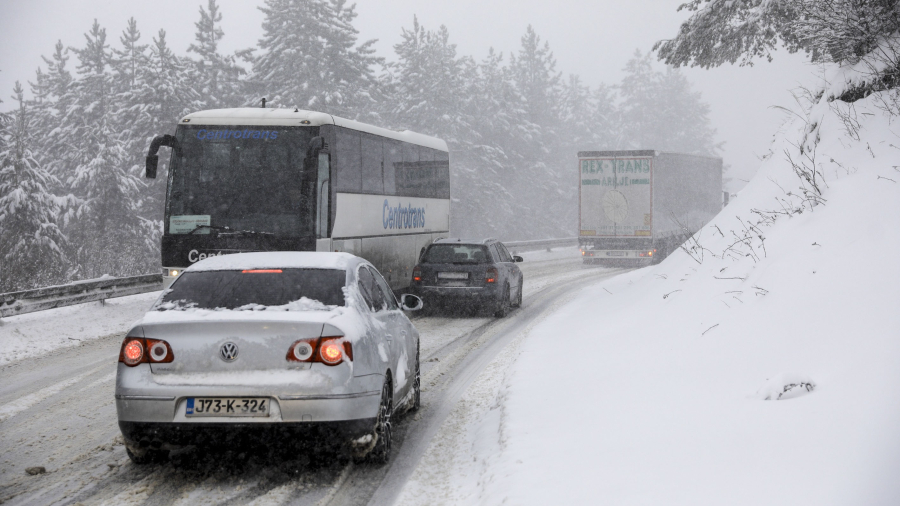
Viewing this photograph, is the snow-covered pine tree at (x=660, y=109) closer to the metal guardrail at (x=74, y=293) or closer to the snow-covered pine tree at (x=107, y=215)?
the snow-covered pine tree at (x=107, y=215)

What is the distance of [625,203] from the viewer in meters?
31.3

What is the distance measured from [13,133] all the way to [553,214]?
1680 inches

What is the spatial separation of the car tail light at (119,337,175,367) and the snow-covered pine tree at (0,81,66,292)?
24.7 meters

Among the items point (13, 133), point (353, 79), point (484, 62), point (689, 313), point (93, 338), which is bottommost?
point (93, 338)

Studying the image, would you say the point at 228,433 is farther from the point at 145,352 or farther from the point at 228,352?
the point at 145,352

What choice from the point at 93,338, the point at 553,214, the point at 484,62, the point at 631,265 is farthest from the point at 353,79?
the point at 93,338

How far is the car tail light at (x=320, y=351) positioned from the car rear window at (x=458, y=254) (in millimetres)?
10604

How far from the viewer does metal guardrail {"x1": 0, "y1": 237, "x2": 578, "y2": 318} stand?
13.6 metres

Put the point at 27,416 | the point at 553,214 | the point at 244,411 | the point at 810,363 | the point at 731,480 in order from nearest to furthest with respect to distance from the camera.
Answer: the point at 731,480 → the point at 244,411 → the point at 810,363 → the point at 27,416 → the point at 553,214

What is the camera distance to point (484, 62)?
55562 millimetres

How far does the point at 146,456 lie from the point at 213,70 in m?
40.9

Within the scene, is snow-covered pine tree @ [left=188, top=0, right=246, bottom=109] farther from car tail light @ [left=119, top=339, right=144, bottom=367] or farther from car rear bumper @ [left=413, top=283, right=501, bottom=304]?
car tail light @ [left=119, top=339, right=144, bottom=367]

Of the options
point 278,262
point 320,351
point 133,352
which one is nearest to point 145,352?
point 133,352

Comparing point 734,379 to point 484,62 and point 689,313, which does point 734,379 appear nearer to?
point 689,313
